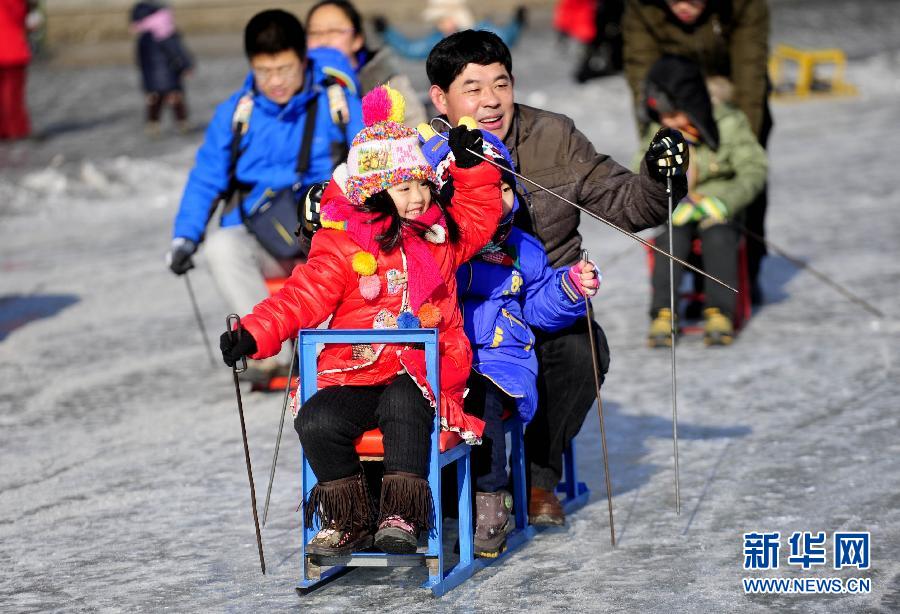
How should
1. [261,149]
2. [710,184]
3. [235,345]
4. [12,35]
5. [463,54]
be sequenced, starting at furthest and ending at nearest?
[12,35], [710,184], [261,149], [463,54], [235,345]

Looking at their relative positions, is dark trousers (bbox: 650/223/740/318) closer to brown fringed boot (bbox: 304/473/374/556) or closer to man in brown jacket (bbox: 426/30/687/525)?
man in brown jacket (bbox: 426/30/687/525)

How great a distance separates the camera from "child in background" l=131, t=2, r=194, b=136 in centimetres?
1434

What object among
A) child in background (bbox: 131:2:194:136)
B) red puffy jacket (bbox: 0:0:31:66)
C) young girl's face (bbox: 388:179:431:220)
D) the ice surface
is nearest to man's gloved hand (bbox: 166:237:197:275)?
the ice surface

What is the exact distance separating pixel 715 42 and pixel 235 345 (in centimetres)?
452

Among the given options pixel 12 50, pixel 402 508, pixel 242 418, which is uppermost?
pixel 12 50

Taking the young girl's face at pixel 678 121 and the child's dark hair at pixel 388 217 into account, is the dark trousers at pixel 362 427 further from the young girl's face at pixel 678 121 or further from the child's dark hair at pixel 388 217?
the young girl's face at pixel 678 121

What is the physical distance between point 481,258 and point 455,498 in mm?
721

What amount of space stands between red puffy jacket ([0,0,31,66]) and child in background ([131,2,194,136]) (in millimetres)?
1414

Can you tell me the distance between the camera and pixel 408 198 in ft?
12.5

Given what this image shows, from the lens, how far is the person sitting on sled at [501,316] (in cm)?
401

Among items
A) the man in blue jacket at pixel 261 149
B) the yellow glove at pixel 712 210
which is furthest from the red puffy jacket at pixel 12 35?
the yellow glove at pixel 712 210

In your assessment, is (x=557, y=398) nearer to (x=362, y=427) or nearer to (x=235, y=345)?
(x=362, y=427)

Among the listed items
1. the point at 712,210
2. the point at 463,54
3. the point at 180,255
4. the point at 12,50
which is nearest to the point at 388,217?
the point at 463,54

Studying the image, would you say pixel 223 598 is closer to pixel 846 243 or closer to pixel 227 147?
pixel 227 147
